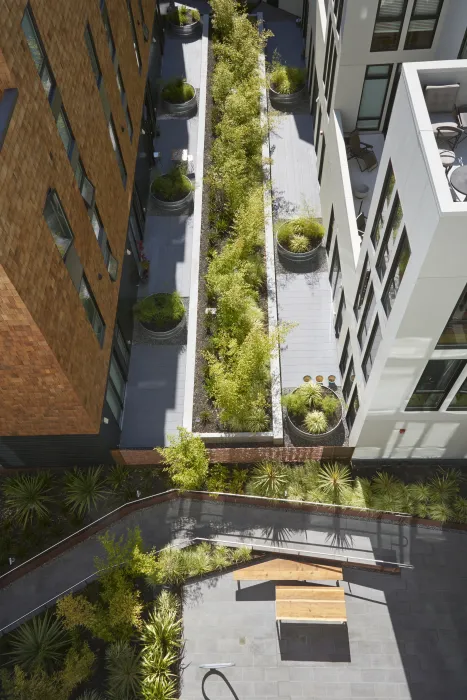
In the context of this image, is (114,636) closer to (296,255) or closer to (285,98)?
(296,255)

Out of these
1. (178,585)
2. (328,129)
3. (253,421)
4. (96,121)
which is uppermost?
(328,129)

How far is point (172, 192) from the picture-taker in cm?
2533

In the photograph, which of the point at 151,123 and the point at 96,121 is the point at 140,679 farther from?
the point at 151,123

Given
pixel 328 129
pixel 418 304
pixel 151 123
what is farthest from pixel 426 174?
pixel 151 123

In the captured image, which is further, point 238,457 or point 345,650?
point 238,457

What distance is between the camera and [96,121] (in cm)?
1772

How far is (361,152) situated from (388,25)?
4.05 meters

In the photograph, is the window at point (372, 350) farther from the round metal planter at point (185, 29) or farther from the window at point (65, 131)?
Result: the round metal planter at point (185, 29)

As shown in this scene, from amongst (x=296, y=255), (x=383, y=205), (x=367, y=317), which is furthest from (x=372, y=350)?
(x=296, y=255)

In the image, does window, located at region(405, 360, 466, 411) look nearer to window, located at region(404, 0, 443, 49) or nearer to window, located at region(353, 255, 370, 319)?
window, located at region(353, 255, 370, 319)

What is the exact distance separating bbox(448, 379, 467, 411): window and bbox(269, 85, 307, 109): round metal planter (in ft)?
63.6

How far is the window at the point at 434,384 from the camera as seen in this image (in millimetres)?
14539

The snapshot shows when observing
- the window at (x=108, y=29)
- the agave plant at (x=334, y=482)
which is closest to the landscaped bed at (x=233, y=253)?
the agave plant at (x=334, y=482)

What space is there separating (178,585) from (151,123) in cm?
2156
